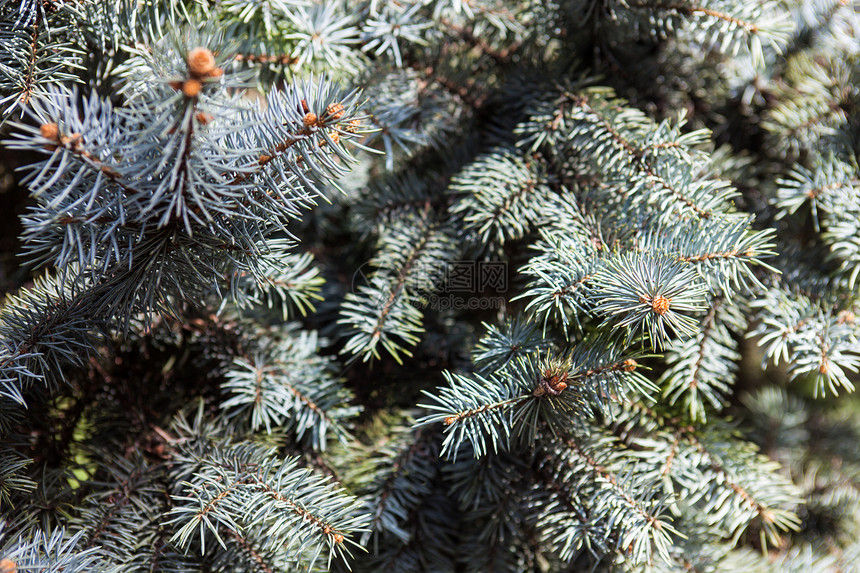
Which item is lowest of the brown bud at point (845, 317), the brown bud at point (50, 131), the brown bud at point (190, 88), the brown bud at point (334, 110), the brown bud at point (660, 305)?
the brown bud at point (845, 317)

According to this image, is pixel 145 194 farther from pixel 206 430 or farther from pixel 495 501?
pixel 495 501

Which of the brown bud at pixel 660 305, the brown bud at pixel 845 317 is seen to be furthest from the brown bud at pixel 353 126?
the brown bud at pixel 845 317

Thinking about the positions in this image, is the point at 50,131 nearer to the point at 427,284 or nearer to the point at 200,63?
the point at 200,63

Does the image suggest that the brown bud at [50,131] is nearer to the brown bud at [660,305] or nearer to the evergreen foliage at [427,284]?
the evergreen foliage at [427,284]

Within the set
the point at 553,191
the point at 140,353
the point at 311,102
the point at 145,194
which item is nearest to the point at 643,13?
the point at 553,191

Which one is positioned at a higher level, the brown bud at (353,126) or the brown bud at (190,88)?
the brown bud at (190,88)
